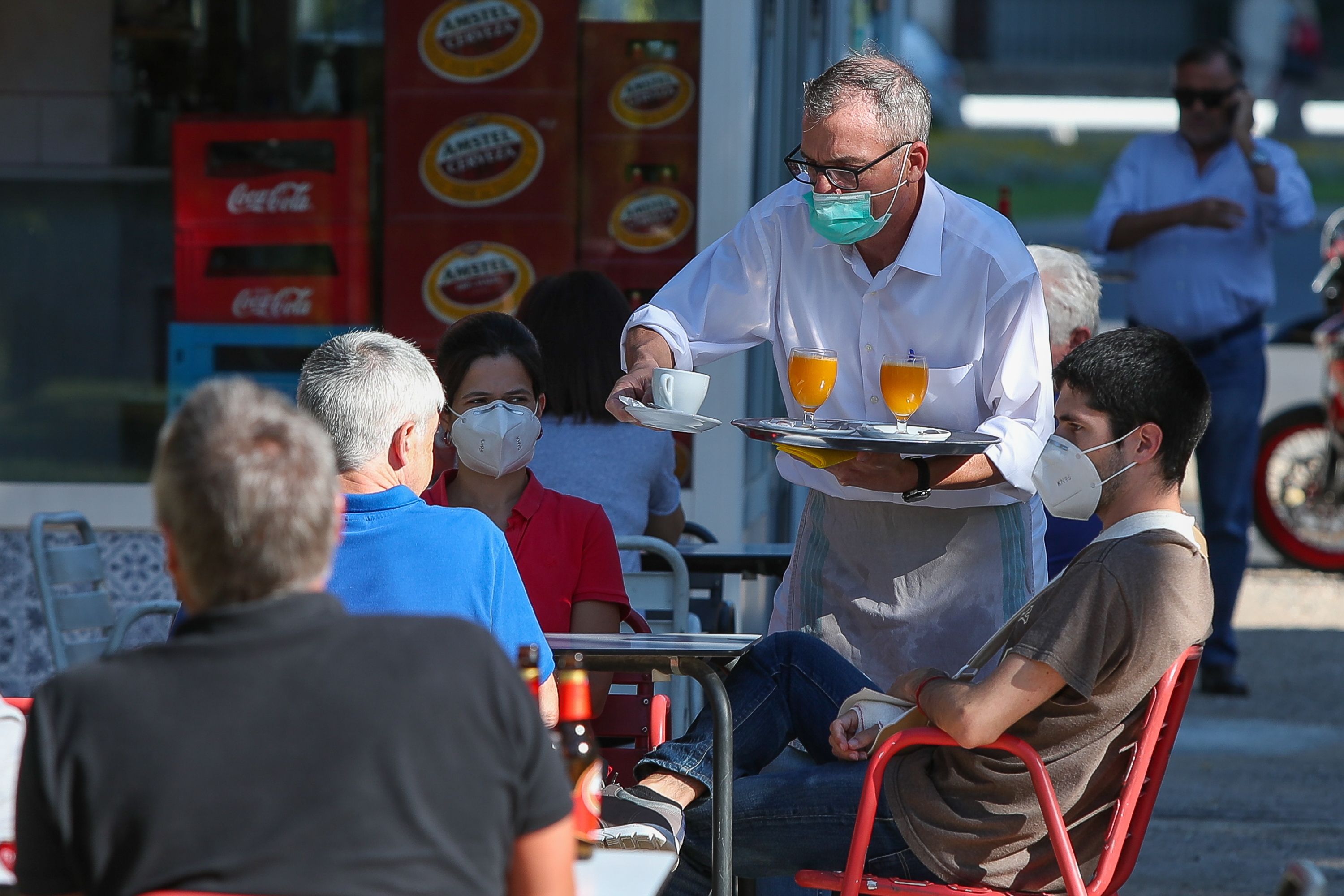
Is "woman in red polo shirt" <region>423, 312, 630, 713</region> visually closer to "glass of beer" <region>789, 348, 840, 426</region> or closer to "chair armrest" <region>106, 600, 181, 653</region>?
"glass of beer" <region>789, 348, 840, 426</region>

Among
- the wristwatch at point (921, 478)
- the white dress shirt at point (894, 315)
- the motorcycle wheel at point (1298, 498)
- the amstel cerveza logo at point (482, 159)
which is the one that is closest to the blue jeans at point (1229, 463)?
the motorcycle wheel at point (1298, 498)

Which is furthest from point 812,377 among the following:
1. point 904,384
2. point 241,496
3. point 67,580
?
point 67,580

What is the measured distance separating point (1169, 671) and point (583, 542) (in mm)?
1204

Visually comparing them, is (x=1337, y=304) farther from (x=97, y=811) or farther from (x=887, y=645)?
(x=97, y=811)

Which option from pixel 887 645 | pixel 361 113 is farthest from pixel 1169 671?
pixel 361 113

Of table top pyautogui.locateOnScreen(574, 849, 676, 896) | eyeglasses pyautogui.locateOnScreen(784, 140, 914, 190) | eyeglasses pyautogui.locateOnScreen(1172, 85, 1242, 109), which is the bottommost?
table top pyautogui.locateOnScreen(574, 849, 676, 896)

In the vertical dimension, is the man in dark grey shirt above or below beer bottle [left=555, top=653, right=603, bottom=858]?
above

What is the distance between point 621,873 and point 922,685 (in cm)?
85

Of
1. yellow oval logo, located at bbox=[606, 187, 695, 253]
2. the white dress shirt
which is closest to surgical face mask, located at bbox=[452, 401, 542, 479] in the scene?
the white dress shirt

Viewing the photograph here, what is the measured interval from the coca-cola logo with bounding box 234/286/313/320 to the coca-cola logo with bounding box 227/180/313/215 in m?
0.25

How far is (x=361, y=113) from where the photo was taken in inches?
210

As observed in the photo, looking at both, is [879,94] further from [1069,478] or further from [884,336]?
[1069,478]

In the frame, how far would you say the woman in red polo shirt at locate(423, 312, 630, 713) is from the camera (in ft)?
10.3

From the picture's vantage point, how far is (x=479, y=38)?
5.27 meters
